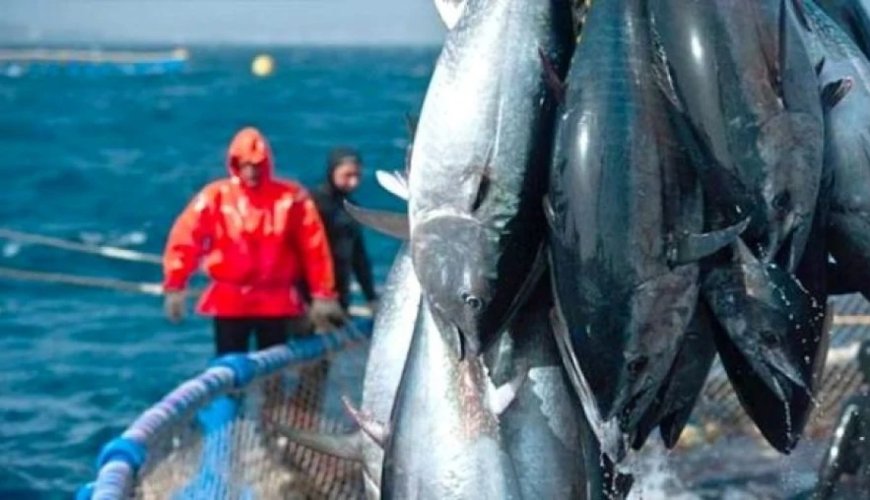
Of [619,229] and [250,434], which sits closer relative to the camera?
[619,229]

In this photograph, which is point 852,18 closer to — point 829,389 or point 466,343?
point 466,343

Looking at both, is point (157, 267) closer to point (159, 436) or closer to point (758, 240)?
point (159, 436)

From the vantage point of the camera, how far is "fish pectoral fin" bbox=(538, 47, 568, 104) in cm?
380

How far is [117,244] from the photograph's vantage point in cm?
2425

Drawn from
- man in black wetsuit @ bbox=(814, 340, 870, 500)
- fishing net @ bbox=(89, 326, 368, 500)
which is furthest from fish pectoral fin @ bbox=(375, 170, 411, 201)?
man in black wetsuit @ bbox=(814, 340, 870, 500)

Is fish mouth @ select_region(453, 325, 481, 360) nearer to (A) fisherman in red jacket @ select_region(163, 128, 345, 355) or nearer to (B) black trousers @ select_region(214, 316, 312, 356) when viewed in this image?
(A) fisherman in red jacket @ select_region(163, 128, 345, 355)

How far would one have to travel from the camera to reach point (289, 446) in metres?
7.83

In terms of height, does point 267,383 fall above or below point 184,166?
above

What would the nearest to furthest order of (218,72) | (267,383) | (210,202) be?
1. (267,383)
2. (210,202)
3. (218,72)

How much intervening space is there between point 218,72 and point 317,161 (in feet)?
209

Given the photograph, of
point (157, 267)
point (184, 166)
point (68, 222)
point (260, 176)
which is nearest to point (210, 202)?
point (260, 176)

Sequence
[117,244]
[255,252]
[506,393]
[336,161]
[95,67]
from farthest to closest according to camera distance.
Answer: [95,67] → [117,244] → [336,161] → [255,252] → [506,393]

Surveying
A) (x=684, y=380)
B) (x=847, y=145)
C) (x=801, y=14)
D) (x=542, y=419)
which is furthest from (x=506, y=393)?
(x=801, y=14)

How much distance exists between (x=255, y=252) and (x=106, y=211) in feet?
62.5
